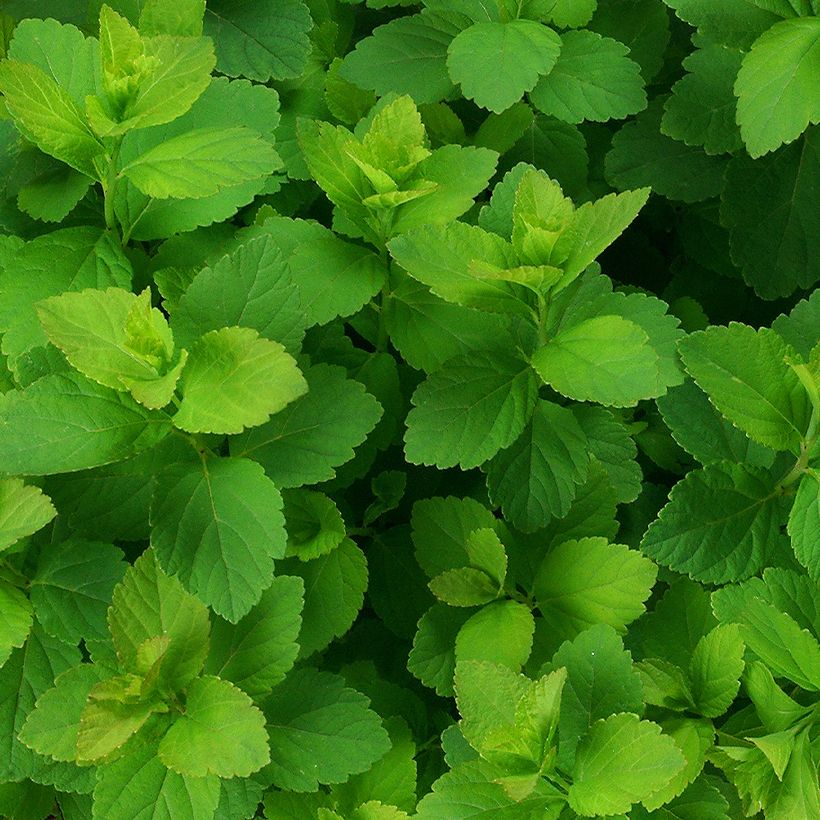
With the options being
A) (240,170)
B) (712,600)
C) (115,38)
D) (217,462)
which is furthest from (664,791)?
(115,38)

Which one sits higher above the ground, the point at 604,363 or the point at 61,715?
the point at 604,363

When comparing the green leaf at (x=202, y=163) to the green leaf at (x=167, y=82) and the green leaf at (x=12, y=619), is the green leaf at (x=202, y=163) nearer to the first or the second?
the green leaf at (x=167, y=82)

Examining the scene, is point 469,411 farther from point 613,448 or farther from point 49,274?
point 49,274

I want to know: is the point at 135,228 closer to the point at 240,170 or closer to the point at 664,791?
the point at 240,170

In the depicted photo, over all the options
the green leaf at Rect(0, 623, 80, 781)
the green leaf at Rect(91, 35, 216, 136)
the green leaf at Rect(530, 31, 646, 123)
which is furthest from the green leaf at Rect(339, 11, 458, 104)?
the green leaf at Rect(0, 623, 80, 781)

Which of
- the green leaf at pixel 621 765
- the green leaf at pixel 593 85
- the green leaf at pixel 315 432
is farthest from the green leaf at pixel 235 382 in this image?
the green leaf at pixel 593 85

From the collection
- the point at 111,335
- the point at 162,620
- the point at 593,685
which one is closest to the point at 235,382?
the point at 111,335
